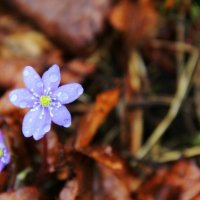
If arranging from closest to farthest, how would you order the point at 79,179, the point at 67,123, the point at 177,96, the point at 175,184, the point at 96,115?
the point at 67,123
the point at 79,179
the point at 175,184
the point at 96,115
the point at 177,96

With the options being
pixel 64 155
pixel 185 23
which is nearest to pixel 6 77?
pixel 64 155

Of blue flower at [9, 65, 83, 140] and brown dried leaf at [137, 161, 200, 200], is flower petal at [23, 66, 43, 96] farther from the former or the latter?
brown dried leaf at [137, 161, 200, 200]

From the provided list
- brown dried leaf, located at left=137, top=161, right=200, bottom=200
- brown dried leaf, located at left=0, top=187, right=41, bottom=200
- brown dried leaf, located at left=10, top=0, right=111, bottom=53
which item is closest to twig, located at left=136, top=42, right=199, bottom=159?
brown dried leaf, located at left=137, top=161, right=200, bottom=200

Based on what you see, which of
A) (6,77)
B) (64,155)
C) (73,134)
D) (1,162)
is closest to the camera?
(1,162)

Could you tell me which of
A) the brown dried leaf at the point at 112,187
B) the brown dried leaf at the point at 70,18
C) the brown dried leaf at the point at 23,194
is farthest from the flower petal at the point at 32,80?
the brown dried leaf at the point at 70,18

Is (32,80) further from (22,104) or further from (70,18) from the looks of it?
(70,18)

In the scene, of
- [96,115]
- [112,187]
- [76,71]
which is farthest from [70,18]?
[112,187]

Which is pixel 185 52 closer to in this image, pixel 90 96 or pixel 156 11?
pixel 156 11
